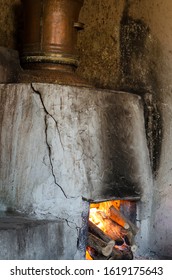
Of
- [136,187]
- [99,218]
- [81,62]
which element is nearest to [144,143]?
[136,187]

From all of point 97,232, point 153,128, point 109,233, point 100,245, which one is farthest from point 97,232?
point 153,128

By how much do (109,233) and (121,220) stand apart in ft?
0.47

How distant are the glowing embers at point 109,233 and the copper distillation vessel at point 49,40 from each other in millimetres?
1018

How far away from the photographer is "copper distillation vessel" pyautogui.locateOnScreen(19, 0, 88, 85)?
3949 mm

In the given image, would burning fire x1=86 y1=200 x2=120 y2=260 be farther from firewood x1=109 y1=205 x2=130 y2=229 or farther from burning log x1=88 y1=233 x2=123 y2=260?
burning log x1=88 y1=233 x2=123 y2=260

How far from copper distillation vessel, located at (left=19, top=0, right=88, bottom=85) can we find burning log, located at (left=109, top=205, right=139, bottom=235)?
1.03m

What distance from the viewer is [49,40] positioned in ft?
13.0

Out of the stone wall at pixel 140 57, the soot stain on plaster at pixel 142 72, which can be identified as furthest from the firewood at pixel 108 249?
the soot stain on plaster at pixel 142 72

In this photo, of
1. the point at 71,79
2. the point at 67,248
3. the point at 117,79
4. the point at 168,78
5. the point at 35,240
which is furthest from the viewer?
the point at 117,79

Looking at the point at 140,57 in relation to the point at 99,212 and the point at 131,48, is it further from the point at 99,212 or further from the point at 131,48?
the point at 99,212

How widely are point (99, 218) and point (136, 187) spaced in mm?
374

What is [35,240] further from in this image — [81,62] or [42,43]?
[81,62]

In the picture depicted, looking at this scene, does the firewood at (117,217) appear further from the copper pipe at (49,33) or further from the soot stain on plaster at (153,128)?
the copper pipe at (49,33)

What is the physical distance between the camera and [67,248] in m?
3.55
